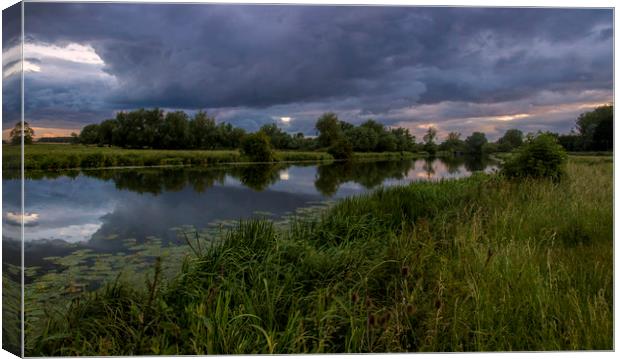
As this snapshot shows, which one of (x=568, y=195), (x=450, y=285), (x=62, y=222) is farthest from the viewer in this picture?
(x=568, y=195)

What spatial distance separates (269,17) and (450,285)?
2.66 m

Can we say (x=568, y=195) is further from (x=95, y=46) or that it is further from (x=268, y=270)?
(x=95, y=46)

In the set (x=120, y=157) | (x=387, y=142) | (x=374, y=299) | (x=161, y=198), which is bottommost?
(x=374, y=299)

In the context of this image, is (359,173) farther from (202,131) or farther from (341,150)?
(202,131)

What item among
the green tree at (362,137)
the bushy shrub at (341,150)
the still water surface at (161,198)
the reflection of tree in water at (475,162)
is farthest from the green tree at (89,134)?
the reflection of tree in water at (475,162)

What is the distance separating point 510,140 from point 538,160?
1.03 meters

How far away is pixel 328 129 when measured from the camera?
4.70 metres

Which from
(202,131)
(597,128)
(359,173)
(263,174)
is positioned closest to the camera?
(597,128)

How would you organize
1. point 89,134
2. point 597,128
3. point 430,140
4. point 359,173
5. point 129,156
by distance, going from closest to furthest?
point 597,128 → point 89,134 → point 430,140 → point 129,156 → point 359,173

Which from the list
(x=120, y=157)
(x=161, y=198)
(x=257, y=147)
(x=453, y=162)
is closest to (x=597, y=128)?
(x=453, y=162)

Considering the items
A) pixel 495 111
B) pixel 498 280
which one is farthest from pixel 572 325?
pixel 495 111

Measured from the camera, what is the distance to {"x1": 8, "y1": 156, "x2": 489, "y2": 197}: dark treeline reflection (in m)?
4.92

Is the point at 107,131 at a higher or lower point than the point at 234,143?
higher

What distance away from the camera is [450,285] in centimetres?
322
